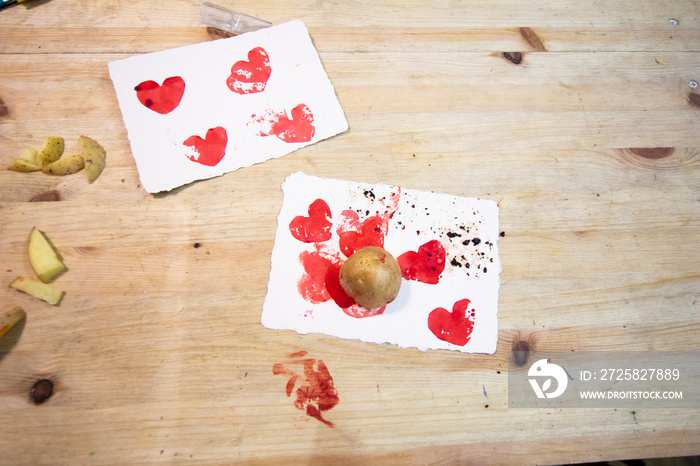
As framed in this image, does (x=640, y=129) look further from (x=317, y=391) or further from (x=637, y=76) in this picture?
(x=317, y=391)

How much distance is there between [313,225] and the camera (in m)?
0.77

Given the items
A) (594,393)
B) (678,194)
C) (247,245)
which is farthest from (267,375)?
(678,194)

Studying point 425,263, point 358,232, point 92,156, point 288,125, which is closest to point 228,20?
point 288,125

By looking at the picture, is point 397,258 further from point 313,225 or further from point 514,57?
point 514,57

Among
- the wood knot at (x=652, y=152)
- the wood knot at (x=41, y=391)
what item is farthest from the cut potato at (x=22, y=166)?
the wood knot at (x=652, y=152)

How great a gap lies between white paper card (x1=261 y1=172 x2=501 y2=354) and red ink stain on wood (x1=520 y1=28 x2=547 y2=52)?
0.41 meters

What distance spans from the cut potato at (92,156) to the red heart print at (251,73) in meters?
0.26

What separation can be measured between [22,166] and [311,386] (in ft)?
2.05

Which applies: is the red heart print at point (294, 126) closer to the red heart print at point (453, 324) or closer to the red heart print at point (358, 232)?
the red heart print at point (358, 232)

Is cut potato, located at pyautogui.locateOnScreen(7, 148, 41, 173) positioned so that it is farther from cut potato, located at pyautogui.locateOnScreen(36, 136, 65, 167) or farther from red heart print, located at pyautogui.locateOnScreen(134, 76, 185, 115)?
red heart print, located at pyautogui.locateOnScreen(134, 76, 185, 115)

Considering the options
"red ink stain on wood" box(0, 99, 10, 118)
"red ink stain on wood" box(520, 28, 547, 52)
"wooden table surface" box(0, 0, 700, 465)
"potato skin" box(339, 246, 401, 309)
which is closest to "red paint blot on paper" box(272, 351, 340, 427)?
"wooden table surface" box(0, 0, 700, 465)

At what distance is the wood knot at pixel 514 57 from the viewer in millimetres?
943

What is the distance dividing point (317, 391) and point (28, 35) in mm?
876

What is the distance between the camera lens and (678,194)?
87 centimetres
